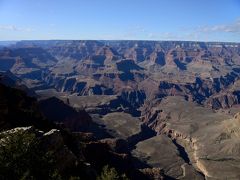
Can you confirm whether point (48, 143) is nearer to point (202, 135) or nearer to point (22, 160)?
point (22, 160)

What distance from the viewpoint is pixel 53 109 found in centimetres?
12288

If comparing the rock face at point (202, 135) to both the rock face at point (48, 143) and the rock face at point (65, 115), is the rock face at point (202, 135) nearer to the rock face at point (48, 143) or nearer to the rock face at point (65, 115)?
the rock face at point (65, 115)

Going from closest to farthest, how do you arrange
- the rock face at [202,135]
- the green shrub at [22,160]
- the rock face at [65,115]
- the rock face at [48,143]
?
the green shrub at [22,160], the rock face at [48,143], the rock face at [202,135], the rock face at [65,115]

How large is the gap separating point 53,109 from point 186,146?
44.8m

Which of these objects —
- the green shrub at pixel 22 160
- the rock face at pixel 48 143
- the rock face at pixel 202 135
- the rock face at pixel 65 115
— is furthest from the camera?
the rock face at pixel 65 115

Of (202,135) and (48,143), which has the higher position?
(48,143)

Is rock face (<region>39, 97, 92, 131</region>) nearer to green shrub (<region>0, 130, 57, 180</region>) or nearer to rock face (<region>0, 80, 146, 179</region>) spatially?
rock face (<region>0, 80, 146, 179</region>)

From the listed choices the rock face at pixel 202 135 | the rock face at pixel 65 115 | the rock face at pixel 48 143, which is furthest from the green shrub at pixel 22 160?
the rock face at pixel 65 115

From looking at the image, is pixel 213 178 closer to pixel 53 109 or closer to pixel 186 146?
pixel 186 146

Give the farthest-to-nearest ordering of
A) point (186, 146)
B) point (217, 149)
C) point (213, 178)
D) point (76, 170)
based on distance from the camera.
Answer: point (186, 146) < point (217, 149) < point (213, 178) < point (76, 170)

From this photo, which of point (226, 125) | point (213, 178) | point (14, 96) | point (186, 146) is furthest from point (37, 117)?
point (226, 125)

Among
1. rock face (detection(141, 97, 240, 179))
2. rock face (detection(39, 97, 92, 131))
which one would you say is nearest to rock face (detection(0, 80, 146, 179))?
rock face (detection(141, 97, 240, 179))

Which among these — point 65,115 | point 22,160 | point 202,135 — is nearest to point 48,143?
point 22,160

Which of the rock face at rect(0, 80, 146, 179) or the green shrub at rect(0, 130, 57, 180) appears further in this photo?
the rock face at rect(0, 80, 146, 179)
